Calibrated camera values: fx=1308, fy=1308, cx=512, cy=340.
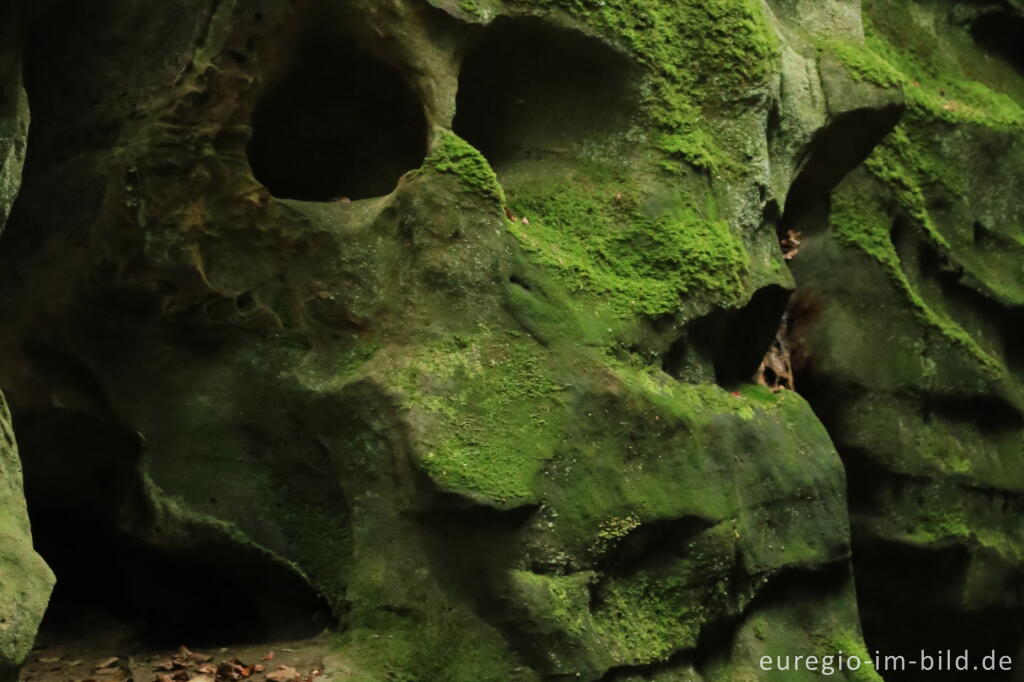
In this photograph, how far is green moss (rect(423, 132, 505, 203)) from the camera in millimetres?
7500

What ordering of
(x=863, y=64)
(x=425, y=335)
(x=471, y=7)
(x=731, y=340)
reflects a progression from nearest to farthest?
1. (x=425, y=335)
2. (x=471, y=7)
3. (x=731, y=340)
4. (x=863, y=64)

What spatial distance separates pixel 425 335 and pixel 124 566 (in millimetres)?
2820

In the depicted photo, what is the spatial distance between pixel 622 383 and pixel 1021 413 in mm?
5963

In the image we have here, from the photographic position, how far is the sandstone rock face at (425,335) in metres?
7.29

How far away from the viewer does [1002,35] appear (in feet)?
45.4

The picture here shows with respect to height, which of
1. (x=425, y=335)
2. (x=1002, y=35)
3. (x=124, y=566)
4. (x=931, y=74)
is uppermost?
(x=1002, y=35)

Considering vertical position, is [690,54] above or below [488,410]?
above

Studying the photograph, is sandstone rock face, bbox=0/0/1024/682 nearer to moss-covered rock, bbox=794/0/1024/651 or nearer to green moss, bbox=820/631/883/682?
green moss, bbox=820/631/883/682

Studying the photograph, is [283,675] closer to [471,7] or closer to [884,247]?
[471,7]

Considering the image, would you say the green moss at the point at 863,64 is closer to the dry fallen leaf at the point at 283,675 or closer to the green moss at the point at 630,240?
the green moss at the point at 630,240

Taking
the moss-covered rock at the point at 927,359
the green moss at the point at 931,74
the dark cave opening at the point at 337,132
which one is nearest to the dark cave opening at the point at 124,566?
the dark cave opening at the point at 337,132

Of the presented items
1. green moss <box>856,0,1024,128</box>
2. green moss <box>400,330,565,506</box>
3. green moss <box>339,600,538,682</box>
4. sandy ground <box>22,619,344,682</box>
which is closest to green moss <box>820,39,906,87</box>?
green moss <box>856,0,1024,128</box>

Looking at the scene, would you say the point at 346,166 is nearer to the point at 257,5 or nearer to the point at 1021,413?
the point at 257,5

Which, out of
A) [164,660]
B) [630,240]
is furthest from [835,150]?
[164,660]
